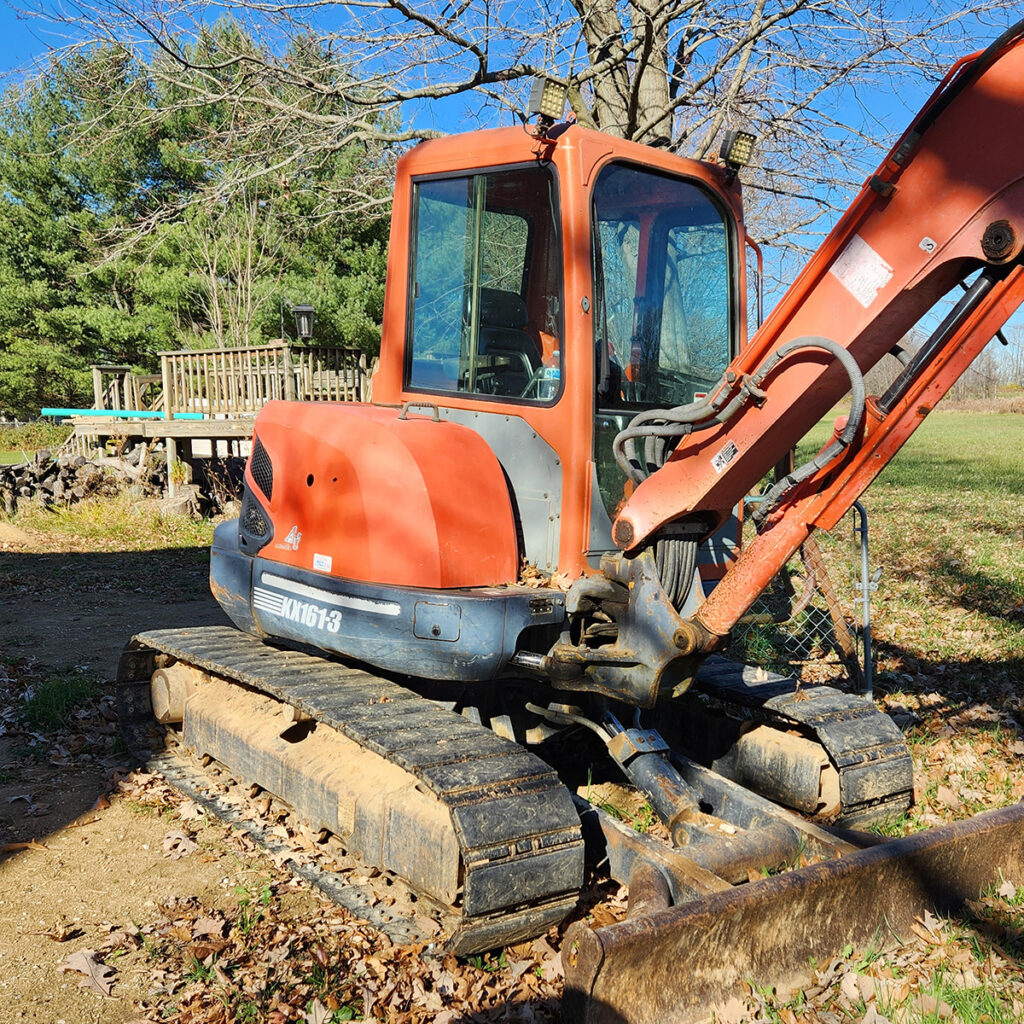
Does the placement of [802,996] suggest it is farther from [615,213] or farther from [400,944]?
[615,213]

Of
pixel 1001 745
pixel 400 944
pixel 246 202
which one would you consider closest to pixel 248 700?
pixel 400 944

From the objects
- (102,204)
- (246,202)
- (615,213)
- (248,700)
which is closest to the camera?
(615,213)

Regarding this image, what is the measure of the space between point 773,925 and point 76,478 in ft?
Answer: 50.7

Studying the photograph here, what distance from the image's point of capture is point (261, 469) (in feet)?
16.1

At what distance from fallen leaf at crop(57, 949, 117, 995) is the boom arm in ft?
7.66

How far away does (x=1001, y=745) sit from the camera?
552cm

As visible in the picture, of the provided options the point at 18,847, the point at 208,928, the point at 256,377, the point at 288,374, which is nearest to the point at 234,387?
the point at 256,377

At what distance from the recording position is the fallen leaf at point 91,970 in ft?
11.3

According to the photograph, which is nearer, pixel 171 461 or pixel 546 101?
pixel 546 101

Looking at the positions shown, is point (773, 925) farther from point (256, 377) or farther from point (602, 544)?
point (256, 377)

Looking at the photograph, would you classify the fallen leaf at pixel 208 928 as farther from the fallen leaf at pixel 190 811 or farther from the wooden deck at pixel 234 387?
the wooden deck at pixel 234 387

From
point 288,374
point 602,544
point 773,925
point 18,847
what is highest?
point 602,544

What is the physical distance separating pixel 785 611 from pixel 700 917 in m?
5.72

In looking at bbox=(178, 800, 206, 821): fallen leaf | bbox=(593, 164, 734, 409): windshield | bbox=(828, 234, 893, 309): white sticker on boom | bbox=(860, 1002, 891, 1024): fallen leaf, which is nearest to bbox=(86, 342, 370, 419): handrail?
bbox=(178, 800, 206, 821): fallen leaf
